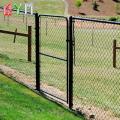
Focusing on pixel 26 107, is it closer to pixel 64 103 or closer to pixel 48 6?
pixel 64 103

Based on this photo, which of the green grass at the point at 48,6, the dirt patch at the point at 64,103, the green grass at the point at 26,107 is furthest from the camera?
the green grass at the point at 48,6

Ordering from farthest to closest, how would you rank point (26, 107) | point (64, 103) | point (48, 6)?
point (48, 6) → point (64, 103) → point (26, 107)

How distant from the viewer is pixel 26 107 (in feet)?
23.1

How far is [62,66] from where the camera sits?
1408cm

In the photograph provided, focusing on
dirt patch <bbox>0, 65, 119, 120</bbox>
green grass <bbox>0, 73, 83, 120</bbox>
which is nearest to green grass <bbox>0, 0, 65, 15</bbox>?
dirt patch <bbox>0, 65, 119, 120</bbox>

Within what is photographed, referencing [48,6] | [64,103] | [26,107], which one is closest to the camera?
[26,107]

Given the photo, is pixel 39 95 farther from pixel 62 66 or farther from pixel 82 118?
pixel 62 66

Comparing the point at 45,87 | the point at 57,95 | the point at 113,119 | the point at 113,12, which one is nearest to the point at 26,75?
the point at 45,87

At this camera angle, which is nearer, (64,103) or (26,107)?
(26,107)

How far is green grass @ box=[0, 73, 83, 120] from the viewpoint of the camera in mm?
6441

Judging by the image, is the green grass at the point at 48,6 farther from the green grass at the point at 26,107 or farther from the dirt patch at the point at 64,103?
the green grass at the point at 26,107

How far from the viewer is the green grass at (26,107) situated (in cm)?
644

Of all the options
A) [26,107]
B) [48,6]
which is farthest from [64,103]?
[48,6]

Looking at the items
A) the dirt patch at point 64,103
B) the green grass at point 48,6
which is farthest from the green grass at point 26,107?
the green grass at point 48,6
